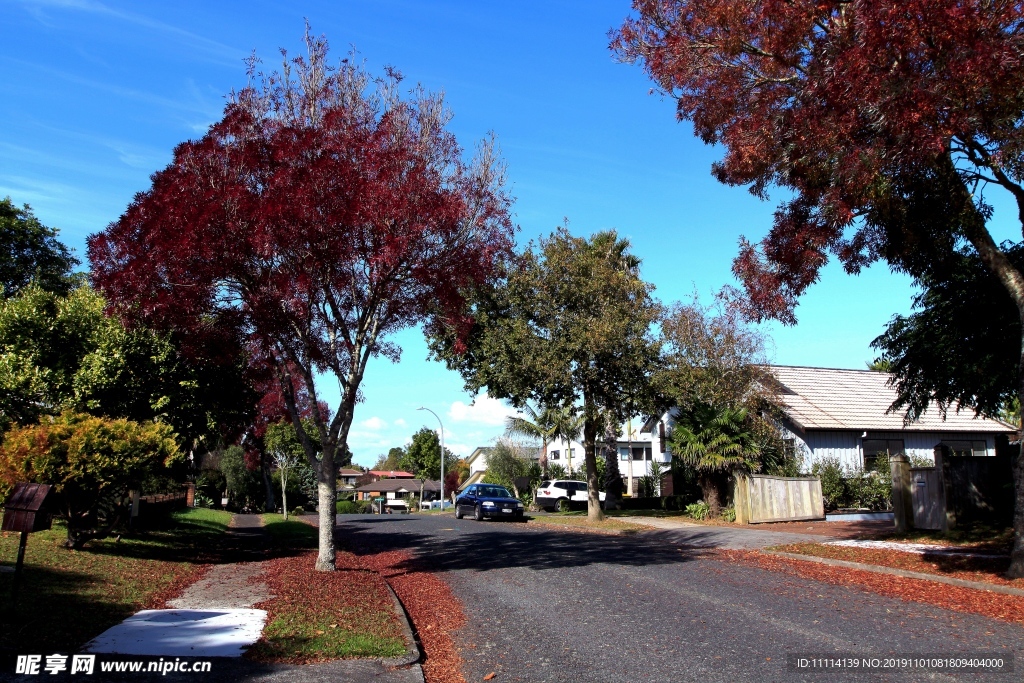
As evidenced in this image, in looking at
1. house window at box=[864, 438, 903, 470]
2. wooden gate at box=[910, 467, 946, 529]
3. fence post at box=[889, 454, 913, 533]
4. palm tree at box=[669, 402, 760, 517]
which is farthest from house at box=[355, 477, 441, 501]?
wooden gate at box=[910, 467, 946, 529]

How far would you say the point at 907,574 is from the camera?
42.7 ft

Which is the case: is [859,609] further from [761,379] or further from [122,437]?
[761,379]

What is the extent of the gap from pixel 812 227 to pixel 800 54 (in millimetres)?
2771

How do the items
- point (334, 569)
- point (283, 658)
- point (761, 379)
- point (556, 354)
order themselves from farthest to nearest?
point (761, 379)
point (556, 354)
point (334, 569)
point (283, 658)

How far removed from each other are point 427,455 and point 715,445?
83.2 m

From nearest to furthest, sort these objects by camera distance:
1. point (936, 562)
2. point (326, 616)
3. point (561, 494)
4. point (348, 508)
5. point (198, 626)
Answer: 1. point (198, 626)
2. point (326, 616)
3. point (936, 562)
4. point (561, 494)
5. point (348, 508)

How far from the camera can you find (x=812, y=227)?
1283 centimetres

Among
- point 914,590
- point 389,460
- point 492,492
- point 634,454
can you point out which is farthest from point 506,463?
point 389,460

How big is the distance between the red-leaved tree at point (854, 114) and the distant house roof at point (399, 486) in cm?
8242

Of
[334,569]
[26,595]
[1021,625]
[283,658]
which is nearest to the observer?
[283,658]

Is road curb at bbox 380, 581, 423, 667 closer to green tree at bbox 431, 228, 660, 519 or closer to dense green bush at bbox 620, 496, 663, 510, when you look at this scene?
green tree at bbox 431, 228, 660, 519

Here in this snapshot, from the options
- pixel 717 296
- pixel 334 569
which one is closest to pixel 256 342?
pixel 334 569

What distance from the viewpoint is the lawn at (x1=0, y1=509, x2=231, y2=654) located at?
7.92m

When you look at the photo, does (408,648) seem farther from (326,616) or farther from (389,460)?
(389,460)
